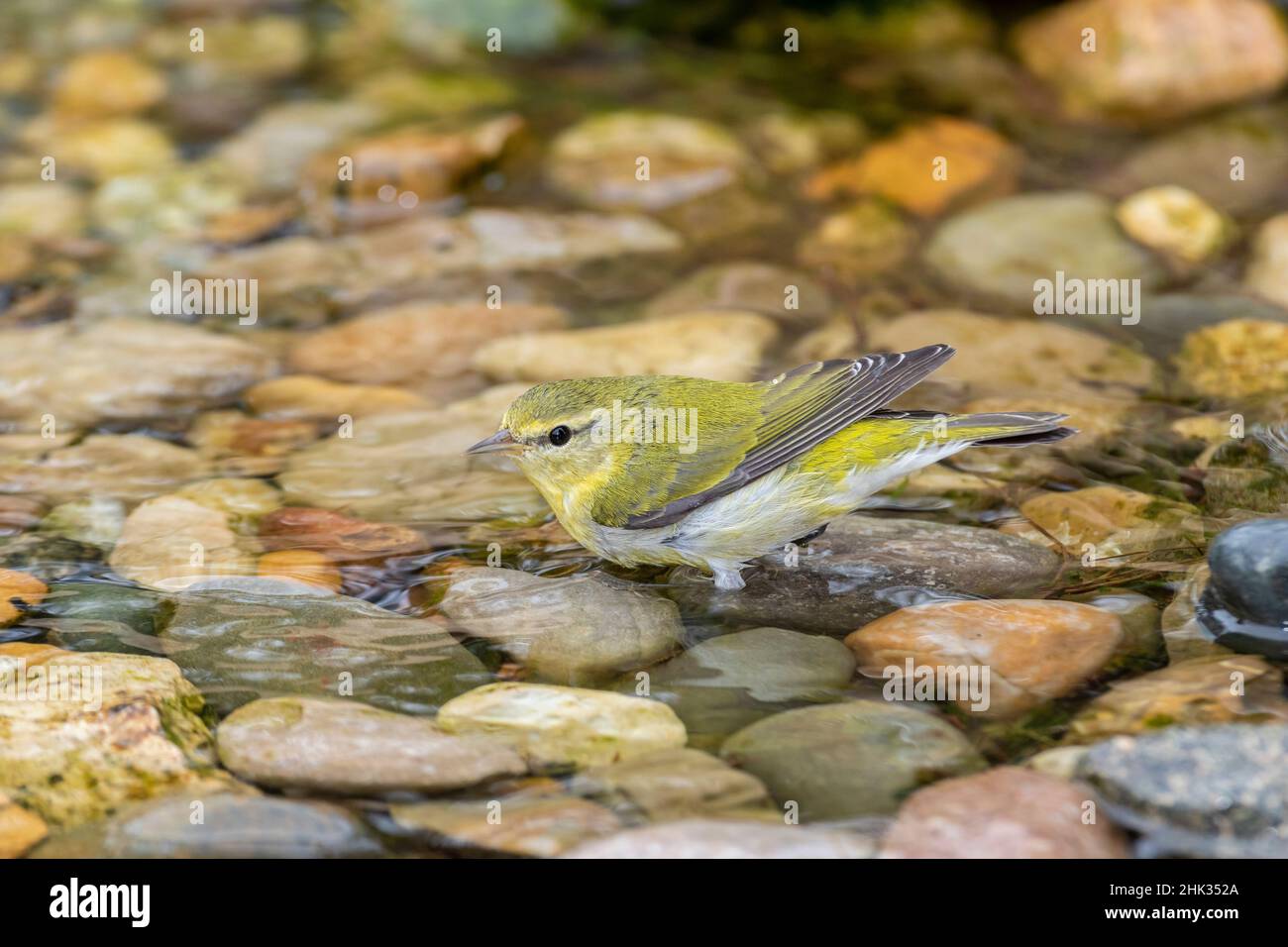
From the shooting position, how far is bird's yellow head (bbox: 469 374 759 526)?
5.36 meters

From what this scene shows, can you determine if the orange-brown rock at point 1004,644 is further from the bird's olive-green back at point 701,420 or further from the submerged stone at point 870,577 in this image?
the bird's olive-green back at point 701,420

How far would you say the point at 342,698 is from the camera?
448cm

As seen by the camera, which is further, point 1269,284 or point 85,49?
point 85,49

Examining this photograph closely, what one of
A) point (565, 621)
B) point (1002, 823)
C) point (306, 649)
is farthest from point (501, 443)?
point (1002, 823)

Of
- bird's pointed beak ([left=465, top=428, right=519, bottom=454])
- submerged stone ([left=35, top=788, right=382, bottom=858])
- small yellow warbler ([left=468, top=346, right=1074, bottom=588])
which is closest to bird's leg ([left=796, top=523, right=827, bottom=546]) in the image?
small yellow warbler ([left=468, top=346, right=1074, bottom=588])

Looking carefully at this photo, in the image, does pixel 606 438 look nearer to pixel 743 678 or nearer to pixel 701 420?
pixel 701 420

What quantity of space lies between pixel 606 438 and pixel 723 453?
0.48 m

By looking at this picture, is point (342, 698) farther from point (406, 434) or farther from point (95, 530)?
point (406, 434)

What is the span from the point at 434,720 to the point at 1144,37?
25.1 feet

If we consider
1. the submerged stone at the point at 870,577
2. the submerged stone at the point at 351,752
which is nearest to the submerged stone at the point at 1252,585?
the submerged stone at the point at 870,577

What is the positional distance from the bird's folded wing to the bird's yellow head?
9 centimetres

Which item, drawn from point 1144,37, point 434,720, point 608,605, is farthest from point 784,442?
point 1144,37
